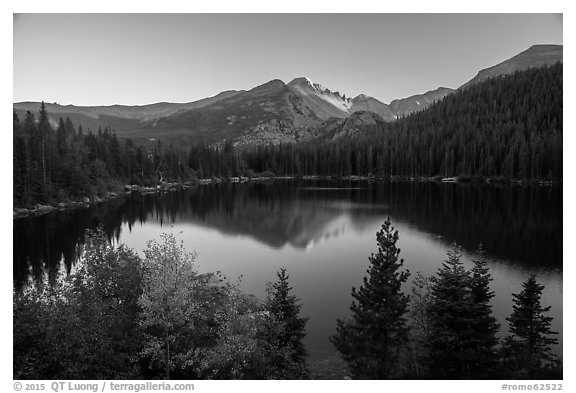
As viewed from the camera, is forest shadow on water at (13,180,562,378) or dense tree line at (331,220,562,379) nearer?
dense tree line at (331,220,562,379)

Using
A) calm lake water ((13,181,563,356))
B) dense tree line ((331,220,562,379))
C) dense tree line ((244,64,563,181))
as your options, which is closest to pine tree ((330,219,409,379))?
dense tree line ((331,220,562,379))

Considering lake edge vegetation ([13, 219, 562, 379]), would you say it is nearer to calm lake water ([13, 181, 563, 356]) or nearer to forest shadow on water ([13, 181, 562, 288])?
calm lake water ([13, 181, 563, 356])

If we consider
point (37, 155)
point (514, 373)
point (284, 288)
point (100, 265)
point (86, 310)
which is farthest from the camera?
point (37, 155)

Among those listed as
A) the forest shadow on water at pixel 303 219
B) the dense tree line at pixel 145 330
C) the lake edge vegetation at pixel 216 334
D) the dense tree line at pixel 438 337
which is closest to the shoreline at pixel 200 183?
the forest shadow on water at pixel 303 219

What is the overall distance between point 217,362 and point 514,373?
39.1ft

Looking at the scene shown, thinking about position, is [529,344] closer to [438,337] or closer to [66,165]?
[438,337]

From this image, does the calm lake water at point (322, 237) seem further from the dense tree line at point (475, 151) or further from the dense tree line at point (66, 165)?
the dense tree line at point (475, 151)

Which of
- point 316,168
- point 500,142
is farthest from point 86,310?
point 316,168

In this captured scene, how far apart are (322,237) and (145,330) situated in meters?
36.7

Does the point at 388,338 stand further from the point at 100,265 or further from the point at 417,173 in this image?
the point at 417,173

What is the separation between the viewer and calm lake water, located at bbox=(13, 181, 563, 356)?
33.0m

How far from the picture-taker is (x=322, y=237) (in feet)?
176

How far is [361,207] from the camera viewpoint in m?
83.2

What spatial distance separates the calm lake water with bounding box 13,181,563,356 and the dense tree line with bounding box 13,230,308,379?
4.74m
